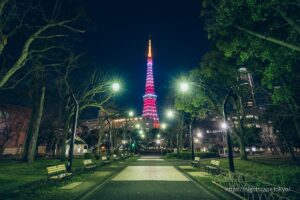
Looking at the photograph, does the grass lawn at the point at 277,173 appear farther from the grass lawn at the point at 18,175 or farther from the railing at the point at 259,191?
the grass lawn at the point at 18,175

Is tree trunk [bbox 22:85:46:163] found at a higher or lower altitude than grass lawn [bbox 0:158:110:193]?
higher

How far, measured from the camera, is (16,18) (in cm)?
1402

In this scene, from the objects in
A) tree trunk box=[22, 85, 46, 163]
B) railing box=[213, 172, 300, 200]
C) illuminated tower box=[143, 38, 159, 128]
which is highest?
illuminated tower box=[143, 38, 159, 128]

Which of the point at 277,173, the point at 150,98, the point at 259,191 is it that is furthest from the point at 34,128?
the point at 150,98

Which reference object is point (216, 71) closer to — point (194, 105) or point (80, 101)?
point (194, 105)

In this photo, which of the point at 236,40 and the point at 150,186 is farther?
the point at 236,40

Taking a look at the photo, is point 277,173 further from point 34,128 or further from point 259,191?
point 34,128

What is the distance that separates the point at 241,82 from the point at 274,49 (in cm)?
1178

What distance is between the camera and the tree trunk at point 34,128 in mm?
22312

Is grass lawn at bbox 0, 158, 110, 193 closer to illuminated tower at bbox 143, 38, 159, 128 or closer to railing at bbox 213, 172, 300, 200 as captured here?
railing at bbox 213, 172, 300, 200

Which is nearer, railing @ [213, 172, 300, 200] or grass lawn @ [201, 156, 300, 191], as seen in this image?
railing @ [213, 172, 300, 200]

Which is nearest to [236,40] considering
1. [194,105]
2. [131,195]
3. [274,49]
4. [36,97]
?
[274,49]

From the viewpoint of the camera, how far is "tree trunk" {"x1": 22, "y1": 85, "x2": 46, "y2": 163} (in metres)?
22.3

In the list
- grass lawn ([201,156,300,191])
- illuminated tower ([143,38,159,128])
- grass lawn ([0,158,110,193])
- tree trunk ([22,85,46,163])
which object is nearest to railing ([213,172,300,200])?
grass lawn ([201,156,300,191])
